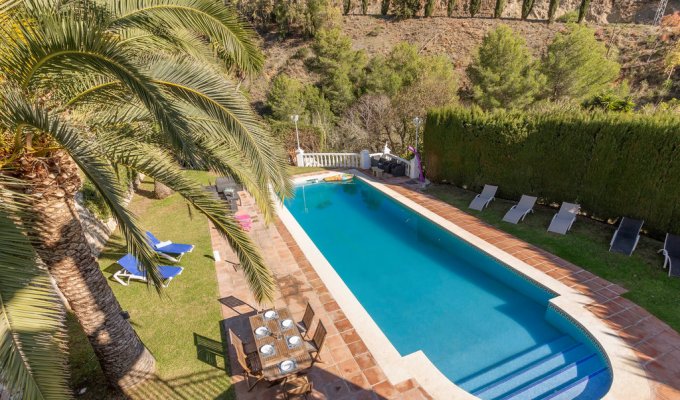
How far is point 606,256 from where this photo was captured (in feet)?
27.8

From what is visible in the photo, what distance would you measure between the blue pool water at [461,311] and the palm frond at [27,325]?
5.80 meters

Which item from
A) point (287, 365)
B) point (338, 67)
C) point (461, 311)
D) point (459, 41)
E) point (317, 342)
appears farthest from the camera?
point (459, 41)

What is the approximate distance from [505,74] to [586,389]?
2315 centimetres

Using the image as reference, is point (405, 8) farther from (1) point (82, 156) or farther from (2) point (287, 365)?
(1) point (82, 156)

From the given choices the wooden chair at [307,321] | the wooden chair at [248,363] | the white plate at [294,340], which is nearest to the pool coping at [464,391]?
the wooden chair at [307,321]

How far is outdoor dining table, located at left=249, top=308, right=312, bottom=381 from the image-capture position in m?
4.85

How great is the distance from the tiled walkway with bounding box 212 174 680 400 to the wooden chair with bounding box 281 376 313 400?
19 centimetres

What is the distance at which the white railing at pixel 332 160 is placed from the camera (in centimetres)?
1991

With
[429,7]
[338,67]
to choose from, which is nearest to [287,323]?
[338,67]

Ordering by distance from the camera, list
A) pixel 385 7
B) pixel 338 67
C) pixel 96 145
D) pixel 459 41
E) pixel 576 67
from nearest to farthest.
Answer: pixel 96 145
pixel 576 67
pixel 338 67
pixel 459 41
pixel 385 7

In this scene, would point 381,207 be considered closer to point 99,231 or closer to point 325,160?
point 325,160

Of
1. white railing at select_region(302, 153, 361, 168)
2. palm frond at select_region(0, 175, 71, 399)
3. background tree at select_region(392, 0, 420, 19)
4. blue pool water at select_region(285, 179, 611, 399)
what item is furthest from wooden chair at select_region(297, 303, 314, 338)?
background tree at select_region(392, 0, 420, 19)

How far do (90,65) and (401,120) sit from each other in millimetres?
21493

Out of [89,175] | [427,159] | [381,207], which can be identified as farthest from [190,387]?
[427,159]
